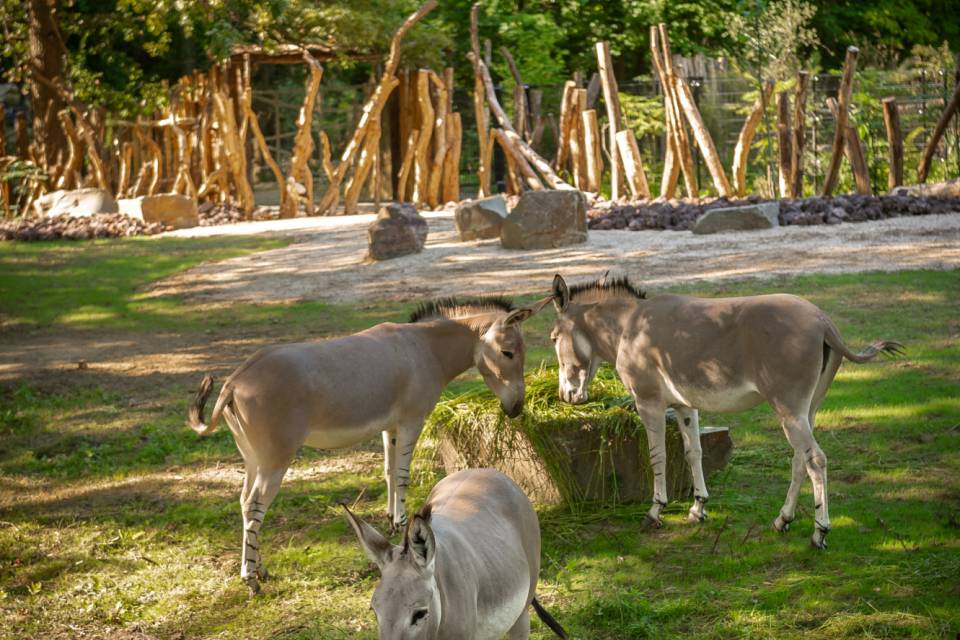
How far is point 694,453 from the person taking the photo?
7.18 meters

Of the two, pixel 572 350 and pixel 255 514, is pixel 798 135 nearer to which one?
pixel 572 350

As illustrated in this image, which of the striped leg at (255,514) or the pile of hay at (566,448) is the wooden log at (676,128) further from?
the striped leg at (255,514)

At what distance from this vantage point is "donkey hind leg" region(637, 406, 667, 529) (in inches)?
276

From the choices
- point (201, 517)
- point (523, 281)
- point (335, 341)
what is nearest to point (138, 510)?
point (201, 517)

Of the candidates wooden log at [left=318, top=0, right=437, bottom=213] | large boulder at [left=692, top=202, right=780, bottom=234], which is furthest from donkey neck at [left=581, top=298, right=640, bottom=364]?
wooden log at [left=318, top=0, right=437, bottom=213]

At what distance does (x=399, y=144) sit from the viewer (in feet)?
95.8

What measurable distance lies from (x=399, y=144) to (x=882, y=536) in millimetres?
23793

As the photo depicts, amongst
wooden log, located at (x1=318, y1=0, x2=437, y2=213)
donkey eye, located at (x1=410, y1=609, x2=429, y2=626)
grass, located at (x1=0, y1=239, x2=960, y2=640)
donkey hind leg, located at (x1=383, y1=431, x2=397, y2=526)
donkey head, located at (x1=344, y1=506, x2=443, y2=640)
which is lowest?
grass, located at (x1=0, y1=239, x2=960, y2=640)

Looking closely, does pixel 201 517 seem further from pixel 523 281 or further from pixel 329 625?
pixel 523 281

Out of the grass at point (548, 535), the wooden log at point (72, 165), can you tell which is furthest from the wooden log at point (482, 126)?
the grass at point (548, 535)

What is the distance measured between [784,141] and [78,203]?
56.3 feet

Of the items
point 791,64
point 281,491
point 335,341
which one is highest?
point 791,64

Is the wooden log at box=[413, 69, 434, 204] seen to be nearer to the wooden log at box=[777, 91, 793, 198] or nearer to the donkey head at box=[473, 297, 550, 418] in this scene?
the wooden log at box=[777, 91, 793, 198]

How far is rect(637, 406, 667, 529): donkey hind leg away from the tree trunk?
26129 mm
